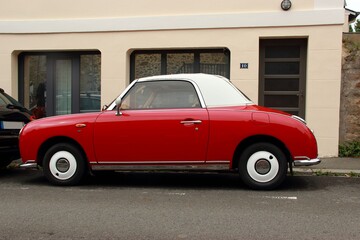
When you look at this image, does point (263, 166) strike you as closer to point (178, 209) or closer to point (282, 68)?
point (178, 209)

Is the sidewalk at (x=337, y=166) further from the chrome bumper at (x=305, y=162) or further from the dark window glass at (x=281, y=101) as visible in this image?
the chrome bumper at (x=305, y=162)

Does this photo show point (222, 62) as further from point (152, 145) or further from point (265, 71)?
point (152, 145)

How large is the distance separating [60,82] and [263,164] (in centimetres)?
721

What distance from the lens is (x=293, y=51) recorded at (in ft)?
35.4

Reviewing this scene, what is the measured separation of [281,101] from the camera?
10.9 m

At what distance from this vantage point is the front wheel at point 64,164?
708 cm

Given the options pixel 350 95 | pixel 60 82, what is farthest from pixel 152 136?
pixel 60 82

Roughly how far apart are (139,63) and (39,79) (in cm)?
282

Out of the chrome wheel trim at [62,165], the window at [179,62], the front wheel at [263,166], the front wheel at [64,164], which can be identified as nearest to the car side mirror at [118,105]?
the front wheel at [64,164]

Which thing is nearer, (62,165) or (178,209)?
(178,209)

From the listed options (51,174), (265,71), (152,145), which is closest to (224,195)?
(152,145)

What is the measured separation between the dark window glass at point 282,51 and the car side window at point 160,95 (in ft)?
14.3

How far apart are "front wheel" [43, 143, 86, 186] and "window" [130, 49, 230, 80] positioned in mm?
4745

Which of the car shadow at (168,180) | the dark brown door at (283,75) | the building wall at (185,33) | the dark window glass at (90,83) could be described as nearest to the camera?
the car shadow at (168,180)
